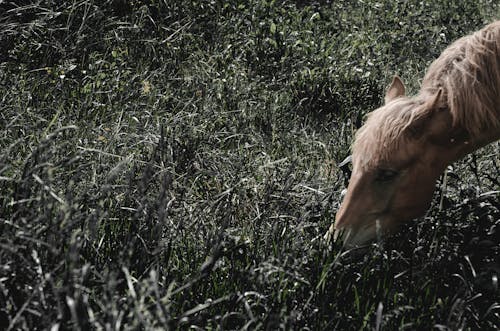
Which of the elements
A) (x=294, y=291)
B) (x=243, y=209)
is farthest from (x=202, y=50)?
(x=294, y=291)

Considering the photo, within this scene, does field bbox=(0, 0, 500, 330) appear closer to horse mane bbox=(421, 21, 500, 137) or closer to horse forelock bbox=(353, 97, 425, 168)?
horse forelock bbox=(353, 97, 425, 168)

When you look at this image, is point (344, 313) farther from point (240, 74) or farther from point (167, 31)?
point (167, 31)

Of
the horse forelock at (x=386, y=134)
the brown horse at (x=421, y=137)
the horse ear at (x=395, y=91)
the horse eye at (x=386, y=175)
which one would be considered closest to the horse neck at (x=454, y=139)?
the brown horse at (x=421, y=137)

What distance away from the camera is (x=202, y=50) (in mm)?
6500

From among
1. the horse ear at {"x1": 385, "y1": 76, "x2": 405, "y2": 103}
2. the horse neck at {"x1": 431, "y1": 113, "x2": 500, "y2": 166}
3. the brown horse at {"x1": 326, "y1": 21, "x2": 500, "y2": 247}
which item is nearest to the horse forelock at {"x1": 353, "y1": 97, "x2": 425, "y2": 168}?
the brown horse at {"x1": 326, "y1": 21, "x2": 500, "y2": 247}

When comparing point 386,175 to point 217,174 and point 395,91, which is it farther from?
point 217,174

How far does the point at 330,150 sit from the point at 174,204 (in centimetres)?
153

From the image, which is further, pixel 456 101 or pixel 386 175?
pixel 386 175

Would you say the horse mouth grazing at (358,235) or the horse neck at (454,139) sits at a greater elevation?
the horse neck at (454,139)

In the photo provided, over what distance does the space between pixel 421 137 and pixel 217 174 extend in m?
1.40

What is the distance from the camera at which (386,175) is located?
3645 mm

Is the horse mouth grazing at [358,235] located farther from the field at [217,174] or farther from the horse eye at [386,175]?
the horse eye at [386,175]

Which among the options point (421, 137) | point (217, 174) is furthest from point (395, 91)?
point (217, 174)

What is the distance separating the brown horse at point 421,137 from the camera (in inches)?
139
